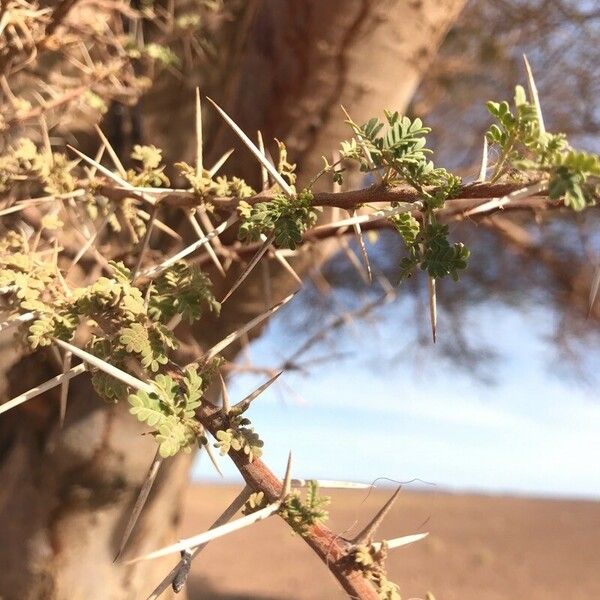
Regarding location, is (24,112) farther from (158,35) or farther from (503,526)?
(503,526)

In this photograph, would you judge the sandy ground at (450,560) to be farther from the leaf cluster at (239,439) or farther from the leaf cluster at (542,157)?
the leaf cluster at (542,157)

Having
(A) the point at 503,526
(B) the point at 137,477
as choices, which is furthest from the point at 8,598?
(A) the point at 503,526

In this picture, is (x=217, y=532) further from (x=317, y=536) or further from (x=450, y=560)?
(x=450, y=560)

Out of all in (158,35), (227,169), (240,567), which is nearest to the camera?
(227,169)

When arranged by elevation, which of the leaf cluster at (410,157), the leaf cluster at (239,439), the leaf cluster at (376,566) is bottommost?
the leaf cluster at (376,566)

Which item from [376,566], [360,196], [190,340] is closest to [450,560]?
[190,340]

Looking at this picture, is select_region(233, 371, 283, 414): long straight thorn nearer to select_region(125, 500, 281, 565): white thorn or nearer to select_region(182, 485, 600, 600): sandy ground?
select_region(125, 500, 281, 565): white thorn

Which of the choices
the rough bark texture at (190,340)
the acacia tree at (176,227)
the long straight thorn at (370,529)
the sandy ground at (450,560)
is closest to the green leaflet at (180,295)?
the acacia tree at (176,227)

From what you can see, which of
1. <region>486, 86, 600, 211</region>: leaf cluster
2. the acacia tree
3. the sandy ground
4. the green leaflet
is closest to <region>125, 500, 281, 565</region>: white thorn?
the acacia tree
